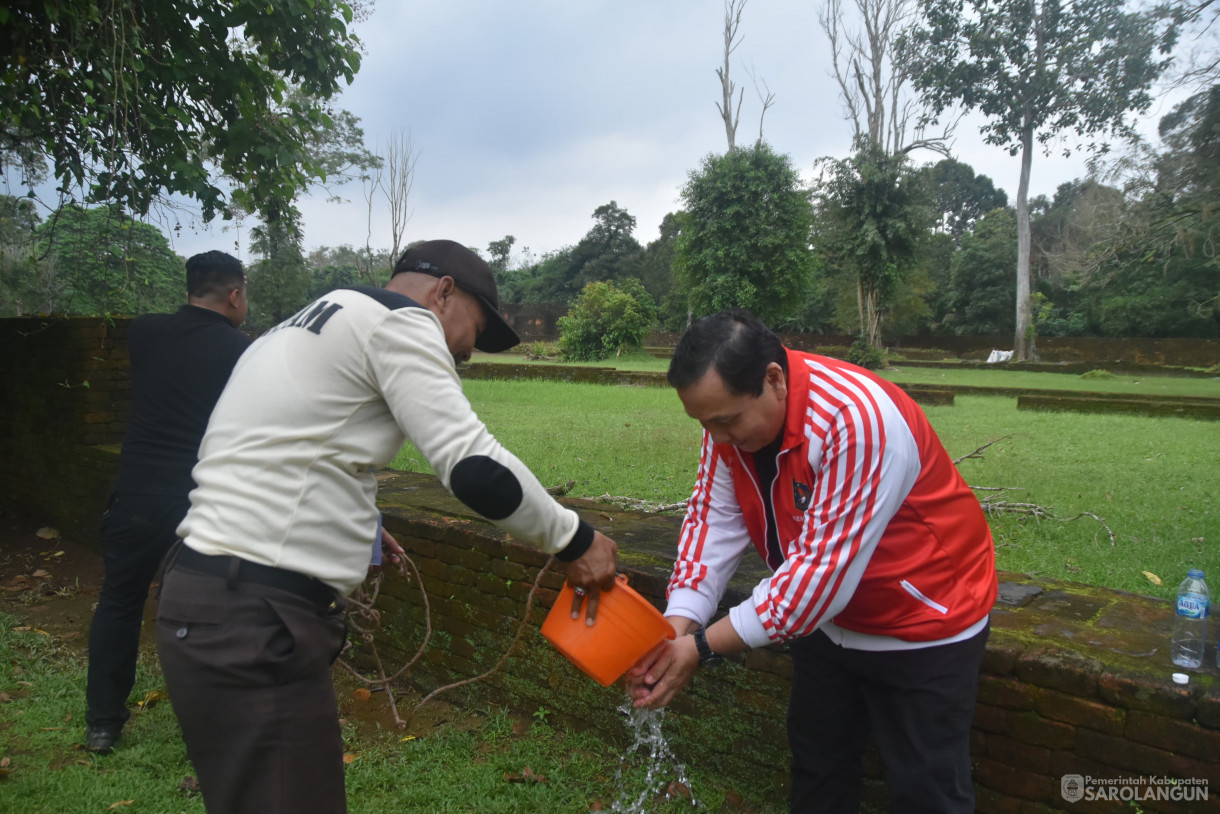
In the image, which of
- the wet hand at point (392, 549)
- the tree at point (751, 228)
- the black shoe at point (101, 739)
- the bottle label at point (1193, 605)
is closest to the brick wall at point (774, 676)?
the bottle label at point (1193, 605)

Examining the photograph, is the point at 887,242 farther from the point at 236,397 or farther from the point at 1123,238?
the point at 236,397

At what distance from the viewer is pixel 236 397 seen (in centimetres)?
174

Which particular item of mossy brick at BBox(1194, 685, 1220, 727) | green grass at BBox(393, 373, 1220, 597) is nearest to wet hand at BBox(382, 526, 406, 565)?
mossy brick at BBox(1194, 685, 1220, 727)

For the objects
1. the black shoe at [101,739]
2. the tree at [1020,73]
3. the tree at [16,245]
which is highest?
the tree at [1020,73]

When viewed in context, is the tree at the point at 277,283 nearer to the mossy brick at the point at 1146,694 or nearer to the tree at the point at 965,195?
the mossy brick at the point at 1146,694

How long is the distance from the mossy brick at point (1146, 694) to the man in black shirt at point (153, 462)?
10.7 feet

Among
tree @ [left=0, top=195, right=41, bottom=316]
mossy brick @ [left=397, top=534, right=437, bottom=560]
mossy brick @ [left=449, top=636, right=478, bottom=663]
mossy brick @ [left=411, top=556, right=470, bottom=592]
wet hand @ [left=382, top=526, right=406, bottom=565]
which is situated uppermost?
tree @ [left=0, top=195, right=41, bottom=316]

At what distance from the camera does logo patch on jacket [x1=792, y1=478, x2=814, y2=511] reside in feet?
6.25

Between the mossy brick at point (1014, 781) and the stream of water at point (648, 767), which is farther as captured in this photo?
the stream of water at point (648, 767)

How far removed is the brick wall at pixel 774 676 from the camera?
1.92 m

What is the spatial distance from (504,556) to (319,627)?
1640 mm

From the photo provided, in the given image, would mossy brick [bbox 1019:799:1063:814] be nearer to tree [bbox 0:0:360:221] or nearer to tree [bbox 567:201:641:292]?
tree [bbox 0:0:360:221]

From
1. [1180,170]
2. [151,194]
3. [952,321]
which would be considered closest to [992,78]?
[952,321]

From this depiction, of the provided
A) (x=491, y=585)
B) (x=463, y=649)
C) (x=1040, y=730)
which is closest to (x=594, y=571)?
(x=1040, y=730)
